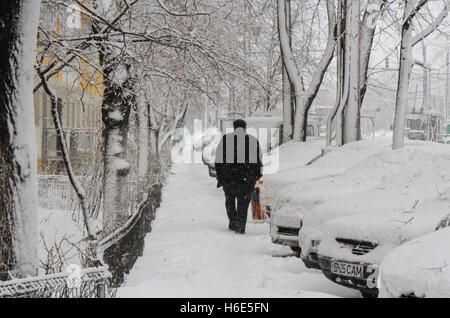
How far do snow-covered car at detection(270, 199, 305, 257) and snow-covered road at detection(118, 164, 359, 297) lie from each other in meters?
0.32

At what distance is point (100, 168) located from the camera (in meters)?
13.3

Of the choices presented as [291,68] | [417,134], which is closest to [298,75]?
[291,68]

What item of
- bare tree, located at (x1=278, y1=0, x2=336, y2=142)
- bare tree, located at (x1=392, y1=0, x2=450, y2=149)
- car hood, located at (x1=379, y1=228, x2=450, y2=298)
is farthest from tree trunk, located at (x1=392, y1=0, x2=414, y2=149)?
car hood, located at (x1=379, y1=228, x2=450, y2=298)

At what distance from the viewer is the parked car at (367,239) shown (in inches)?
237

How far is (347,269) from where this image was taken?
6312 mm

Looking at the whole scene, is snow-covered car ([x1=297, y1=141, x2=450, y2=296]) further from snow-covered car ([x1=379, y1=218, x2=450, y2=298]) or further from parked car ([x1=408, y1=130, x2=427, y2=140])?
parked car ([x1=408, y1=130, x2=427, y2=140])

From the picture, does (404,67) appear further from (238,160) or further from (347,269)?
(347,269)

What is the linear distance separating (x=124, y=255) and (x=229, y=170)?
15.0 ft

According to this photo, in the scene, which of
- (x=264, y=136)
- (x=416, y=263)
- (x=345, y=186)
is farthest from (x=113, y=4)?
(x=264, y=136)

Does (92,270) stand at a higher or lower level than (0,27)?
lower

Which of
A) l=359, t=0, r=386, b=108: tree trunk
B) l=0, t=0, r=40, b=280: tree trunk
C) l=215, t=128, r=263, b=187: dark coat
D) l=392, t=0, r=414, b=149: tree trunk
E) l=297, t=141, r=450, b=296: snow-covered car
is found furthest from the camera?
l=359, t=0, r=386, b=108: tree trunk

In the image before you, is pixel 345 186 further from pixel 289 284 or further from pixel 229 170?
pixel 229 170

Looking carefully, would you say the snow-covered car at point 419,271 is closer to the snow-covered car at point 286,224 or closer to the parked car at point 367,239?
the parked car at point 367,239

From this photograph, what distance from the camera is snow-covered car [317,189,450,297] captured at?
6016 mm
